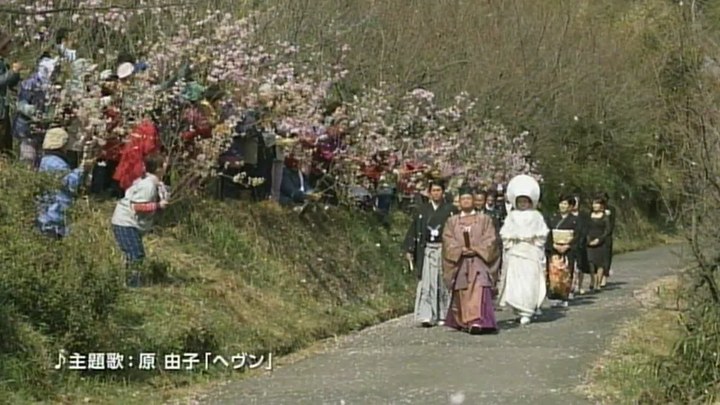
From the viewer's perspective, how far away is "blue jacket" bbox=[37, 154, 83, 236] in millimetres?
10822

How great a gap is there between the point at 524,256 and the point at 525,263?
90mm

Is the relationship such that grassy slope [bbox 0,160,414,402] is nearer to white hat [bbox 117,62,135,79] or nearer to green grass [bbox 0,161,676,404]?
green grass [bbox 0,161,676,404]

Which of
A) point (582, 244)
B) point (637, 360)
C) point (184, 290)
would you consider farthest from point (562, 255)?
point (184, 290)

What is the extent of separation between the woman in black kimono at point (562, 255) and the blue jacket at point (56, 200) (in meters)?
7.20

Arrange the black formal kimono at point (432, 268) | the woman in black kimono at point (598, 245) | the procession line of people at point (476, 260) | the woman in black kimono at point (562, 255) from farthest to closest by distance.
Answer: the woman in black kimono at point (598, 245) → the woman in black kimono at point (562, 255) → the black formal kimono at point (432, 268) → the procession line of people at point (476, 260)

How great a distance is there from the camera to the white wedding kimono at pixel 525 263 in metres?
14.9

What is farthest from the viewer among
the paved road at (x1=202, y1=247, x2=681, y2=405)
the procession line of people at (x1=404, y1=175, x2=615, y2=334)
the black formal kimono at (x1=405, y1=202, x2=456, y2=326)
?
the black formal kimono at (x1=405, y1=202, x2=456, y2=326)

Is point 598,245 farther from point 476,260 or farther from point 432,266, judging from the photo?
point 476,260

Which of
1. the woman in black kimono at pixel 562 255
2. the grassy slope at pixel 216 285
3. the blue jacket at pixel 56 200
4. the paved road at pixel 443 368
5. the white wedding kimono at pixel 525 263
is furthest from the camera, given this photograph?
the woman in black kimono at pixel 562 255

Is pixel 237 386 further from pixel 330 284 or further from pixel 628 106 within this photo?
pixel 628 106

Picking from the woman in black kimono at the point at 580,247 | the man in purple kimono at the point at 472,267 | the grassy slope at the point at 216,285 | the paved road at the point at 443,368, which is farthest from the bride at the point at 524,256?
the woman in black kimono at the point at 580,247

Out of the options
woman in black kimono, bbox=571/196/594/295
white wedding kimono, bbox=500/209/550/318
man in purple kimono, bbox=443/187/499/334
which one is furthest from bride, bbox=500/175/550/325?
woman in black kimono, bbox=571/196/594/295

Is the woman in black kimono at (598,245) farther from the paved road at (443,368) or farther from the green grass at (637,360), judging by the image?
the green grass at (637,360)

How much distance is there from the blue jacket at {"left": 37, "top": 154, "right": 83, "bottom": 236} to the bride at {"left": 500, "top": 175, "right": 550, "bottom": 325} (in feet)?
17.5
